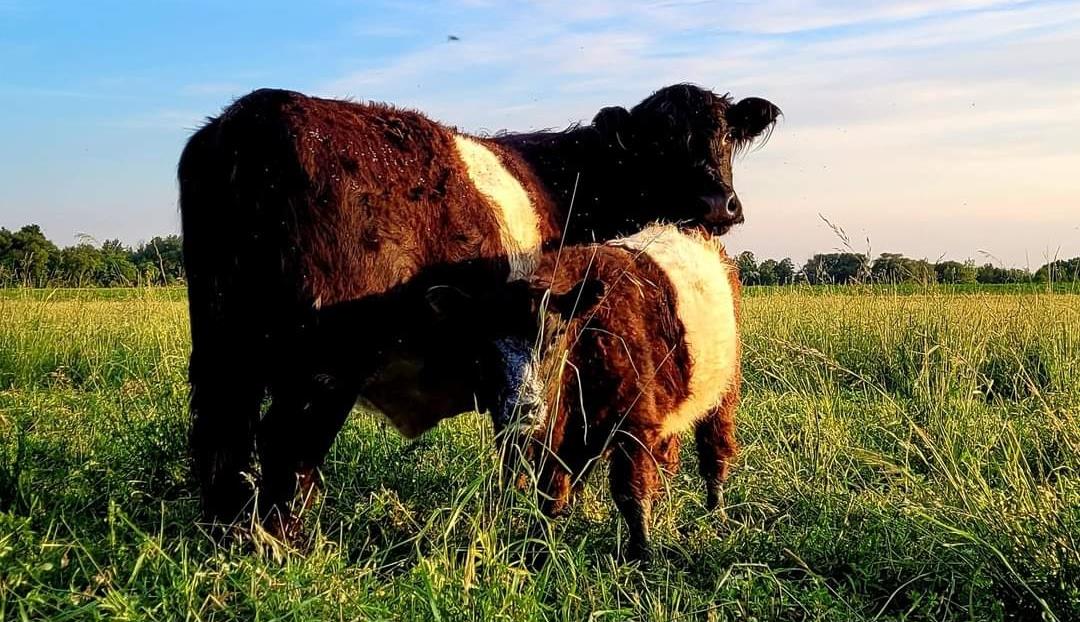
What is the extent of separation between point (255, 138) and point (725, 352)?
257 cm

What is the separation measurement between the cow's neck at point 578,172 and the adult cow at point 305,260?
94 cm

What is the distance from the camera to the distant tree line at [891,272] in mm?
9289

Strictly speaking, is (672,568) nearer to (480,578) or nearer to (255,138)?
(480,578)

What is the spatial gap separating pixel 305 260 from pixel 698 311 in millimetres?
A: 1964

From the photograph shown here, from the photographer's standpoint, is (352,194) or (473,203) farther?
(473,203)

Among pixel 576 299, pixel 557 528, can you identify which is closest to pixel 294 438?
pixel 557 528

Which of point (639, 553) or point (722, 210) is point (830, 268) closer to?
point (722, 210)

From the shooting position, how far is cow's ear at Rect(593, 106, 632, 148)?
6.08 m

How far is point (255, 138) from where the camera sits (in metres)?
4.12

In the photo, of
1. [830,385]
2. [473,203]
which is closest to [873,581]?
[473,203]

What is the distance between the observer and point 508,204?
192 inches

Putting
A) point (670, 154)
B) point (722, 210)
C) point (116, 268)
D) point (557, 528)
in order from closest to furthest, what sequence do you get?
point (557, 528)
point (722, 210)
point (670, 154)
point (116, 268)

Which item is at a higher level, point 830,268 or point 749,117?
point 749,117

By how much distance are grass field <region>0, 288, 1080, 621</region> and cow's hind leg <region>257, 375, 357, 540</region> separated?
26 cm
